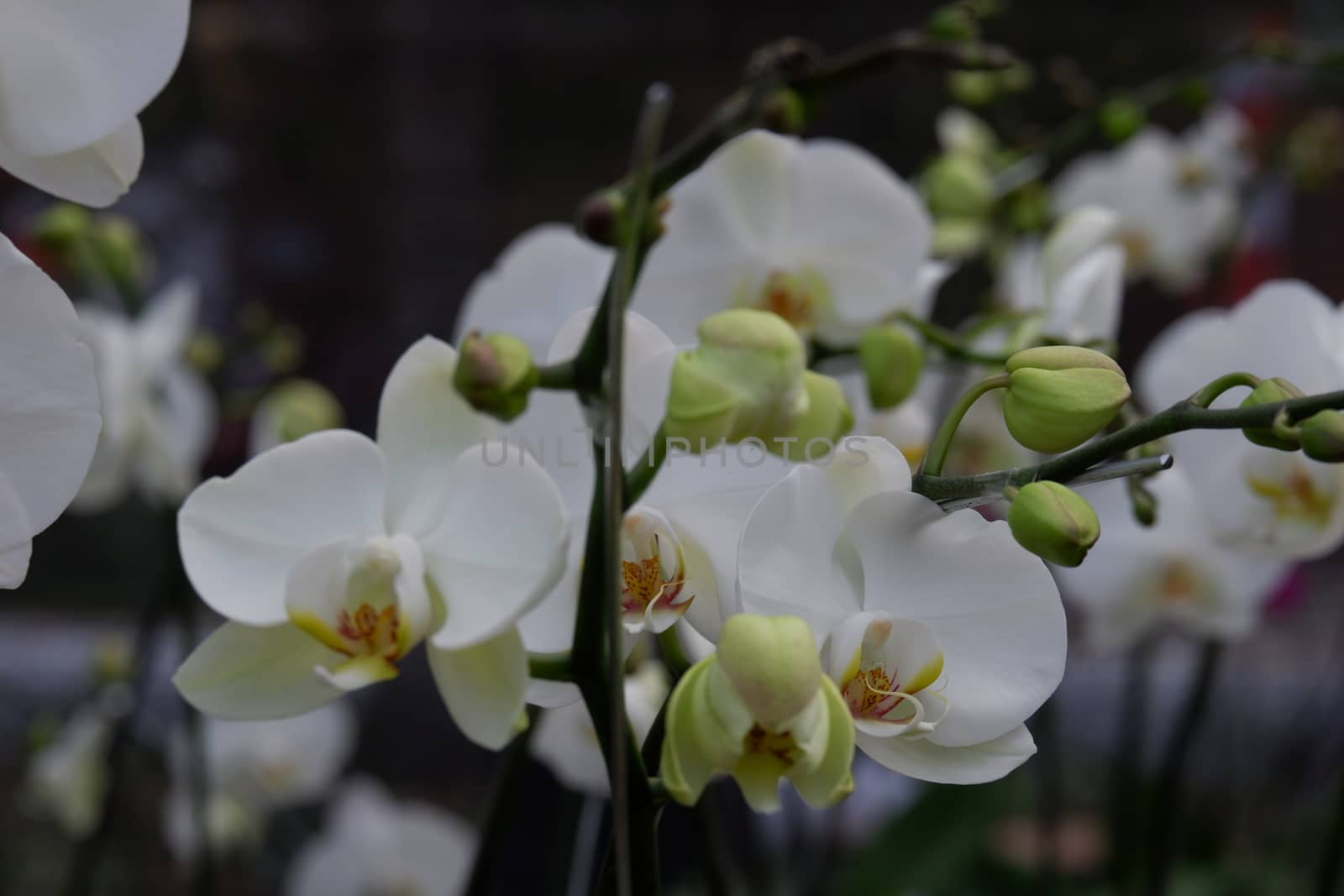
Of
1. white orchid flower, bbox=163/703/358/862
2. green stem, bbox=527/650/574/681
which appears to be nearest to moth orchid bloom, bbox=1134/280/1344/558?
green stem, bbox=527/650/574/681

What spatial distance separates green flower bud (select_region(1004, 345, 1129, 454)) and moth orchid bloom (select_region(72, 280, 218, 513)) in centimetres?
40

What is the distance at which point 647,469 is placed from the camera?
21 cm

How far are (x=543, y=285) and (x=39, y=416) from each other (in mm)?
190

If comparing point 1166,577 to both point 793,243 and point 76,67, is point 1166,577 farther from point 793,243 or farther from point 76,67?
point 76,67

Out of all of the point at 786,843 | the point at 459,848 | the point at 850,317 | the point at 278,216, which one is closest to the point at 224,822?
the point at 459,848

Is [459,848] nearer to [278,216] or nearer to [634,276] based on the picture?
[634,276]

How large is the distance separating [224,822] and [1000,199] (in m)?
0.60

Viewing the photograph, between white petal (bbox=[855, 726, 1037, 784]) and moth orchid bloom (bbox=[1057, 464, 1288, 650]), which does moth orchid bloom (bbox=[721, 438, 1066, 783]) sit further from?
moth orchid bloom (bbox=[1057, 464, 1288, 650])

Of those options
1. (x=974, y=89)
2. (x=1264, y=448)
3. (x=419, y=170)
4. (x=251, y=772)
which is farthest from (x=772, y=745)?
(x=419, y=170)

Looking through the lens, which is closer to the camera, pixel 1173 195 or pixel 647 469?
pixel 647 469

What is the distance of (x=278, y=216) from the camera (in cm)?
132

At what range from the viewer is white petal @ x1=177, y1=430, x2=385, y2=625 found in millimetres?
216

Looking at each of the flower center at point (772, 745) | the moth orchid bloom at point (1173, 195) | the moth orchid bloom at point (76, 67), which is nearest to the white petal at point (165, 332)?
the moth orchid bloom at point (76, 67)

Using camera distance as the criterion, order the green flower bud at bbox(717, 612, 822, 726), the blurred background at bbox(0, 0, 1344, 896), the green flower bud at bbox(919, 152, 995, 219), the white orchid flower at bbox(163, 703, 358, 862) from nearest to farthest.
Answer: the green flower bud at bbox(717, 612, 822, 726)
the green flower bud at bbox(919, 152, 995, 219)
the white orchid flower at bbox(163, 703, 358, 862)
the blurred background at bbox(0, 0, 1344, 896)
